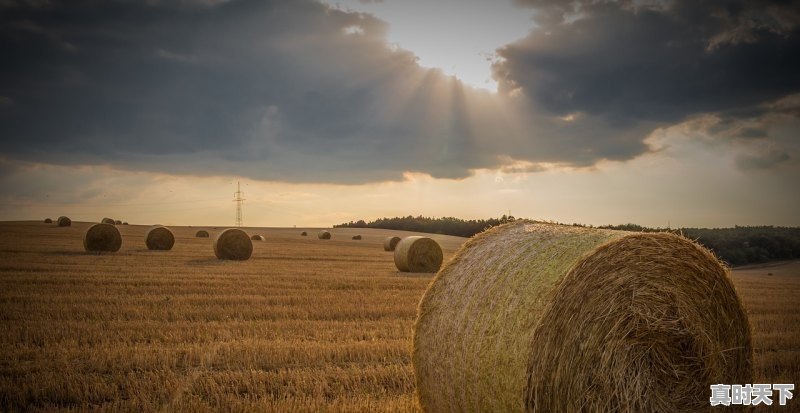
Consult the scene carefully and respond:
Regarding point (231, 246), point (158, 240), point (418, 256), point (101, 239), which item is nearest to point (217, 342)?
point (418, 256)

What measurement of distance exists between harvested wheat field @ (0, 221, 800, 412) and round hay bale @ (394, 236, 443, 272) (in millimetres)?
3840

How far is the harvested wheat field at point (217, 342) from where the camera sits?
5.90m

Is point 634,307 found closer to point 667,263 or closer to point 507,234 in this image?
point 667,263

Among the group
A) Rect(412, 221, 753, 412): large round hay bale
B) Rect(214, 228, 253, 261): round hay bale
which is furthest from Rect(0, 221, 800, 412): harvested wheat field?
Rect(214, 228, 253, 261): round hay bale

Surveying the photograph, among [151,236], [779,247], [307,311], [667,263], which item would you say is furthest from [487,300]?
[779,247]

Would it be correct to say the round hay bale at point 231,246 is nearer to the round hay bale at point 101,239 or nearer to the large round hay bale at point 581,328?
the round hay bale at point 101,239

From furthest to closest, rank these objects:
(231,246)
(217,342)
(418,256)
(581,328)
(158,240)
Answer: (158,240)
(231,246)
(418,256)
(217,342)
(581,328)

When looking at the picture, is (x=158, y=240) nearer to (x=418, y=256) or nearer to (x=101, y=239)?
(x=101, y=239)

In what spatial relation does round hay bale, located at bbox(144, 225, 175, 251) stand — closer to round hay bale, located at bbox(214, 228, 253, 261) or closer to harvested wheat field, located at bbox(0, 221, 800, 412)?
round hay bale, located at bbox(214, 228, 253, 261)

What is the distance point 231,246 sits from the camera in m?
23.8

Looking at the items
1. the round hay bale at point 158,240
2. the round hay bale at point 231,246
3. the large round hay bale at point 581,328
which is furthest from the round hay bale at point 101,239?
the large round hay bale at point 581,328

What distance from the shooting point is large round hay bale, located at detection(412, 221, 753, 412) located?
443 centimetres

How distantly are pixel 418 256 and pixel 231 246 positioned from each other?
869cm

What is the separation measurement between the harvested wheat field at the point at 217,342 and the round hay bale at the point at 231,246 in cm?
744
